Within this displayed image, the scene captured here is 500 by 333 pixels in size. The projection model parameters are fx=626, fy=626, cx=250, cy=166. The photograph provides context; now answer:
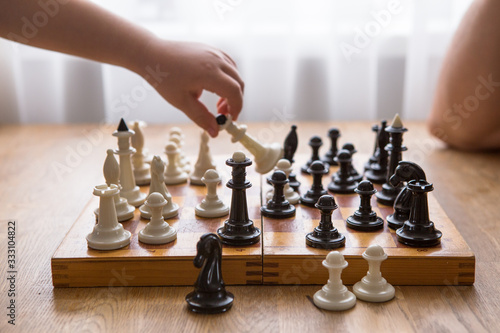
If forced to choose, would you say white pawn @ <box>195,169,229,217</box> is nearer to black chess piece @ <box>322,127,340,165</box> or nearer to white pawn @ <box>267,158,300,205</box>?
white pawn @ <box>267,158,300,205</box>

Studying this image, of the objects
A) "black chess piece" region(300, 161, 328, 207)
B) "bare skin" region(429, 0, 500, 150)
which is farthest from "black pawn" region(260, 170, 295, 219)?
"bare skin" region(429, 0, 500, 150)

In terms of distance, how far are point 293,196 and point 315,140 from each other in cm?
25

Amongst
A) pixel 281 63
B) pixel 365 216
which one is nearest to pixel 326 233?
pixel 365 216

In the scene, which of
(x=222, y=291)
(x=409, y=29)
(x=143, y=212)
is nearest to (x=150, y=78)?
(x=143, y=212)

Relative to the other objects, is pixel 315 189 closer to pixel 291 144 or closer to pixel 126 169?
pixel 291 144

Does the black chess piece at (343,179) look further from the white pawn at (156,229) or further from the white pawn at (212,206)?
the white pawn at (156,229)

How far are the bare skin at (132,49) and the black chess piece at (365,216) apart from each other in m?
0.36

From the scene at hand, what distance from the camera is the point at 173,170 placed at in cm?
150

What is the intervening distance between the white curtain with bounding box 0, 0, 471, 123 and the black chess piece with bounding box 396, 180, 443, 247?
1.65 meters

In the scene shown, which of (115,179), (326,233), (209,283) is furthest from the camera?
(115,179)

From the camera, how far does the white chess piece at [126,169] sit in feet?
4.27

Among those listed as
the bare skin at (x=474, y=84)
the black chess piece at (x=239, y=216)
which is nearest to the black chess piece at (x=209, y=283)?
the black chess piece at (x=239, y=216)

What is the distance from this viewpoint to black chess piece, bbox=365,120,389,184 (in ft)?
4.86

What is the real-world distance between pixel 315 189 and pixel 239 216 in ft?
0.90
